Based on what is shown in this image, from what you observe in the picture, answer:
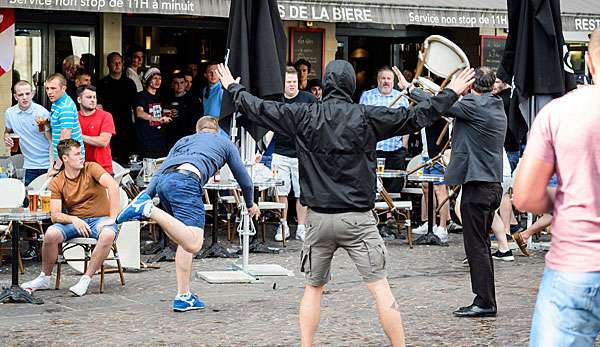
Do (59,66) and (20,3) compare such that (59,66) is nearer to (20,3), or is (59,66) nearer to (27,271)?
(20,3)

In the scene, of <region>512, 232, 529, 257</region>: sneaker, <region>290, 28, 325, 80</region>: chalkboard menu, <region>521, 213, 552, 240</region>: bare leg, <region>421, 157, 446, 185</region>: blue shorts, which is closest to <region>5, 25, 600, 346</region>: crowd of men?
<region>421, 157, 446, 185</region>: blue shorts

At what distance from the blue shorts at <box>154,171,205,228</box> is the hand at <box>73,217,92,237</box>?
116cm

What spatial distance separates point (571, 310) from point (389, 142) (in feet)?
34.4

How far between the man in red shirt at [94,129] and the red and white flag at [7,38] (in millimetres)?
2681

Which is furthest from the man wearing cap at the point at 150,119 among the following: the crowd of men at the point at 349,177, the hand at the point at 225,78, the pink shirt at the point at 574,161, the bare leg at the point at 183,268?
the pink shirt at the point at 574,161

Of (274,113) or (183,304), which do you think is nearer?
(274,113)

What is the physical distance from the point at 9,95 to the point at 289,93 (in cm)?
397

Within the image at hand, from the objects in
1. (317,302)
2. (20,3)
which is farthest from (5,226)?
(317,302)

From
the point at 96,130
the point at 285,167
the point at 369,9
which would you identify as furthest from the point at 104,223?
the point at 369,9

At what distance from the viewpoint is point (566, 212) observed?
4500 millimetres

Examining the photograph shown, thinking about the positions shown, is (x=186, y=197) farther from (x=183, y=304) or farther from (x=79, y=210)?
(x=79, y=210)

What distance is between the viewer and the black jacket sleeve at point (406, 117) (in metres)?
7.23

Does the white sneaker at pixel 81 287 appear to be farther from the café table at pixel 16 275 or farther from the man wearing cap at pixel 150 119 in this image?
the man wearing cap at pixel 150 119

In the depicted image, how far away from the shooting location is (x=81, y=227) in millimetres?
9992
